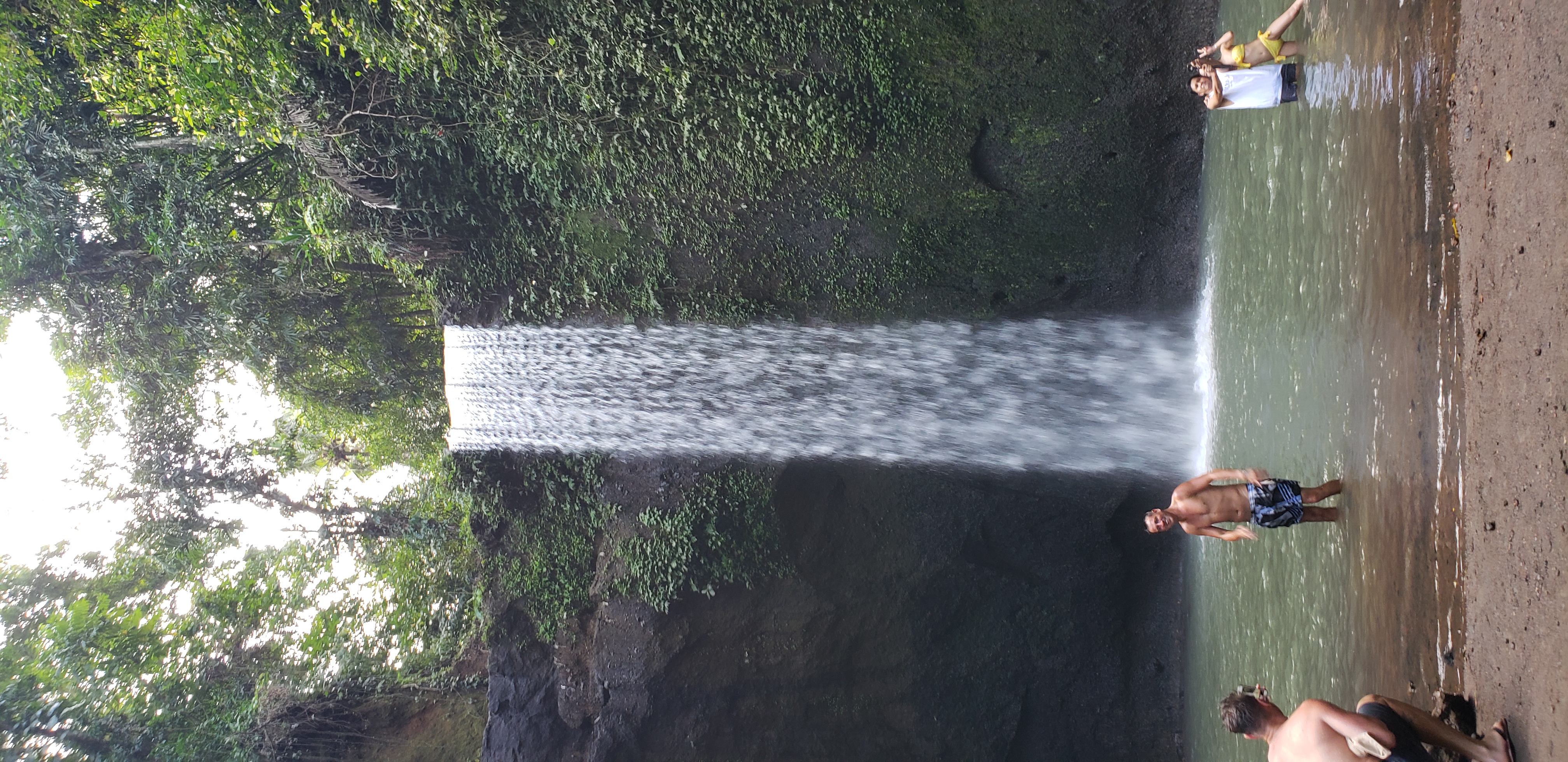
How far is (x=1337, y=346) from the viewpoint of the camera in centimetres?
536

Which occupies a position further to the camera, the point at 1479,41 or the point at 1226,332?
the point at 1226,332

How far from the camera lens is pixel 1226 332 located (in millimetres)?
8211

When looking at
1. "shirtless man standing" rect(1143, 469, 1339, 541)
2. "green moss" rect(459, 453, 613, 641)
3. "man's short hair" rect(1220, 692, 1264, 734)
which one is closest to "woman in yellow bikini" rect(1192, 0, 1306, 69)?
"shirtless man standing" rect(1143, 469, 1339, 541)

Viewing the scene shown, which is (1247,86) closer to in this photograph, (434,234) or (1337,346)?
(1337,346)

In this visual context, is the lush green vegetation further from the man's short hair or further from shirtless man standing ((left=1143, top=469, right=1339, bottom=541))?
the man's short hair

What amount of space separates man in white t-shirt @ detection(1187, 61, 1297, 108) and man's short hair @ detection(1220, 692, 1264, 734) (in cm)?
405

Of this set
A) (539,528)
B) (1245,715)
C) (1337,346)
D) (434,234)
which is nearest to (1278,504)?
(1337,346)

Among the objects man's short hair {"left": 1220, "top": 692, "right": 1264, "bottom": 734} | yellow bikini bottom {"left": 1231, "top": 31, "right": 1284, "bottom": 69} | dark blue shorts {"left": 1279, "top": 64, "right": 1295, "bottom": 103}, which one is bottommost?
man's short hair {"left": 1220, "top": 692, "right": 1264, "bottom": 734}

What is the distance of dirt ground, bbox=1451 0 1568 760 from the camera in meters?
3.04

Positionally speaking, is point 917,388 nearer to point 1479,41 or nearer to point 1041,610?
point 1041,610

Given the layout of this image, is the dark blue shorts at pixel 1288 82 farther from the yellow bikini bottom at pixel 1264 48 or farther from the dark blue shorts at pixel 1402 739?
the dark blue shorts at pixel 1402 739

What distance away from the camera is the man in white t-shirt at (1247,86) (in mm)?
6332

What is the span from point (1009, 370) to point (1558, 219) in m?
6.81

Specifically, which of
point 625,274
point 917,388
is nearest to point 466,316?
point 625,274
